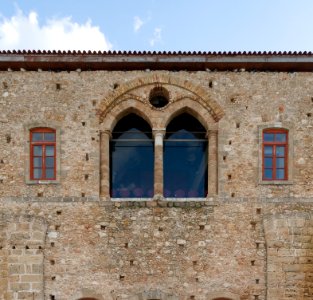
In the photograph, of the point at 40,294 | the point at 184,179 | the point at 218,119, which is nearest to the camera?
the point at 40,294

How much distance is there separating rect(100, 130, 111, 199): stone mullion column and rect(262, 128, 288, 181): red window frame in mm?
4696

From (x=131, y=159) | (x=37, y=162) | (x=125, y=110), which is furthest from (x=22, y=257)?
(x=125, y=110)

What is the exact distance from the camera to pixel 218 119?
15.6 metres

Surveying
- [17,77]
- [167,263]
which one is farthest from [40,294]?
[17,77]

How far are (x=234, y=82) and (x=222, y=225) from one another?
14.4 ft

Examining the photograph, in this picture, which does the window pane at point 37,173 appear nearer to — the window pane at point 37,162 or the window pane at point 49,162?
the window pane at point 37,162

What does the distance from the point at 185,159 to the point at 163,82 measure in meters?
Answer: 2.91

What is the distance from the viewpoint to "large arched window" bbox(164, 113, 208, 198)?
53.4 feet

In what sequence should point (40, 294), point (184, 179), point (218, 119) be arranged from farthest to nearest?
point (184, 179), point (218, 119), point (40, 294)

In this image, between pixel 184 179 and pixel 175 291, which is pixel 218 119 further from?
pixel 175 291

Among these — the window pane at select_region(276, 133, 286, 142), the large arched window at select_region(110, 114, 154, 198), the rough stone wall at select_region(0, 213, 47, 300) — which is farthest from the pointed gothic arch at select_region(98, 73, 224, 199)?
the rough stone wall at select_region(0, 213, 47, 300)

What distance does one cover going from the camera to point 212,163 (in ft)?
50.5

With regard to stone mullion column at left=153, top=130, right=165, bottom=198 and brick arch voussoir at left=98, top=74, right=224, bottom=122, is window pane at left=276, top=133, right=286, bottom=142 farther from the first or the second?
stone mullion column at left=153, top=130, right=165, bottom=198

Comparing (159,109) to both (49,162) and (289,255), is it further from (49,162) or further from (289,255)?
(289,255)
